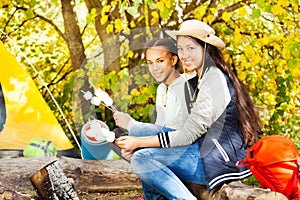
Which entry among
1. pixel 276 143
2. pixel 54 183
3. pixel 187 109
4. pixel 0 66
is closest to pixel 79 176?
pixel 54 183

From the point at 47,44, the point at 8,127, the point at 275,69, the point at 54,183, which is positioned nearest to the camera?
the point at 54,183

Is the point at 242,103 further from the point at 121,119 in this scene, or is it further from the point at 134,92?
the point at 134,92

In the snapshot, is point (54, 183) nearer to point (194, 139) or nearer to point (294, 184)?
point (194, 139)

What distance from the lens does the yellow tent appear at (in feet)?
10.7

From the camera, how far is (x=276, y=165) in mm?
2113

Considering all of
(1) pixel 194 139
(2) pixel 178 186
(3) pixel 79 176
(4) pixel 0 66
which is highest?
(4) pixel 0 66

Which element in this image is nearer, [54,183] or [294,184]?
[294,184]

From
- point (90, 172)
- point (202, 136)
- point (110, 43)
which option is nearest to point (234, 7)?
point (110, 43)

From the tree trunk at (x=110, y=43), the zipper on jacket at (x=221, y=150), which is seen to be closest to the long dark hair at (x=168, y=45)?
the zipper on jacket at (x=221, y=150)

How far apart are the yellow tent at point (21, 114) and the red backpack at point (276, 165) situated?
1.48 meters

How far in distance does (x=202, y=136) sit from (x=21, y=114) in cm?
150

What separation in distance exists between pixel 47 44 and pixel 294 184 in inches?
131

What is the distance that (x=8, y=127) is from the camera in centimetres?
326

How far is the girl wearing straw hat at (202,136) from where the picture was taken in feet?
6.84
